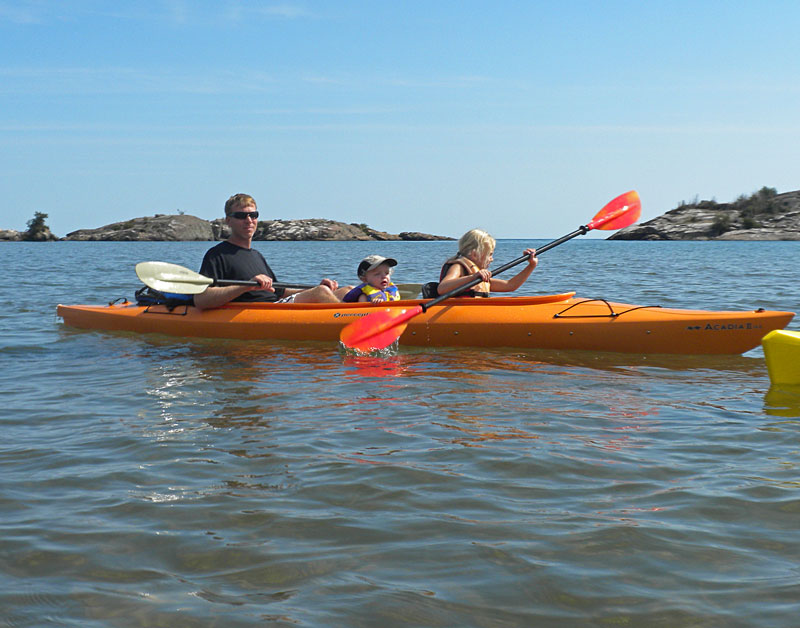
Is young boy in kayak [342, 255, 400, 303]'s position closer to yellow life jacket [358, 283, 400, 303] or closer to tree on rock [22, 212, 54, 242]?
yellow life jacket [358, 283, 400, 303]

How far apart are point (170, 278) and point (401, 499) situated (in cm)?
502

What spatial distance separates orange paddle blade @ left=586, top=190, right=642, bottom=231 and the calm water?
246 cm

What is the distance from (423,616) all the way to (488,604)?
20 centimetres

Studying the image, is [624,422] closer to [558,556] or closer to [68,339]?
[558,556]

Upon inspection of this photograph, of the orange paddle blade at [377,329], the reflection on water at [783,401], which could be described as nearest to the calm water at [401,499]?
the reflection on water at [783,401]

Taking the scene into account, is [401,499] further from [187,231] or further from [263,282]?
[187,231]

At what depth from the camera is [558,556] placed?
2586 mm

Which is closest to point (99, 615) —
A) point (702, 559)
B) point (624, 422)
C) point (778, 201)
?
point (702, 559)

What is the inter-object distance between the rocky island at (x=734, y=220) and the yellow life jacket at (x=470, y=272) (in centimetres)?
6711

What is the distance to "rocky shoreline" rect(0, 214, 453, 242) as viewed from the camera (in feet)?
308

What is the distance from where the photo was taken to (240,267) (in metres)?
7.47

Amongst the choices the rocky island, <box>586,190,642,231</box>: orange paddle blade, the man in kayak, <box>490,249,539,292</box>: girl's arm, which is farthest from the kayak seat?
the rocky island

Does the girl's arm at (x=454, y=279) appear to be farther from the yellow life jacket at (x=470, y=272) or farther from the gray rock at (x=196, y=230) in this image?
the gray rock at (x=196, y=230)

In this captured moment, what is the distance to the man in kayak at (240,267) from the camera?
288 inches
